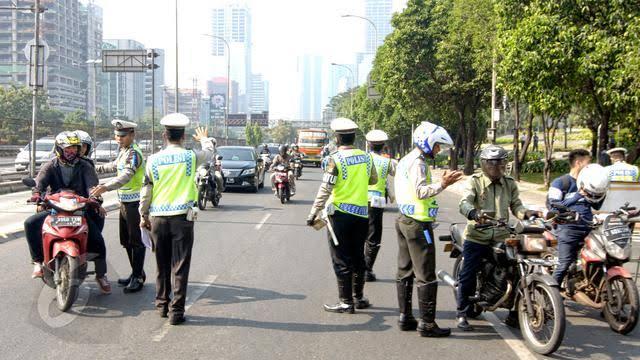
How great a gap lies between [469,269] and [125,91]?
5161 inches

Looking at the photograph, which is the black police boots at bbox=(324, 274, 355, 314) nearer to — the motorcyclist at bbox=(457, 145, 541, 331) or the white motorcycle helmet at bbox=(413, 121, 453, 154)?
the motorcyclist at bbox=(457, 145, 541, 331)

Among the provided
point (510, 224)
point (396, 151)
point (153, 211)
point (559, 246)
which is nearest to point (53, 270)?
point (153, 211)

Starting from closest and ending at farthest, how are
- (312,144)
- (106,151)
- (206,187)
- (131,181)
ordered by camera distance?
(131,181) < (206,187) < (106,151) < (312,144)

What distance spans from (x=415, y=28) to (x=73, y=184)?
2819 centimetres

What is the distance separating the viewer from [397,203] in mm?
6031

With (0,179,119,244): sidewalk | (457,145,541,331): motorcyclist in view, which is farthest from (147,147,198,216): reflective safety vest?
(0,179,119,244): sidewalk

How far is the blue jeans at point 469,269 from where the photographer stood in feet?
19.2

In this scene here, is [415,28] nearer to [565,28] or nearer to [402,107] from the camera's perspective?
[402,107]

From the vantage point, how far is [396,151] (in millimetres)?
76250

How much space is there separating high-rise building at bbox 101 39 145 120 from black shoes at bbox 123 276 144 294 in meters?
118

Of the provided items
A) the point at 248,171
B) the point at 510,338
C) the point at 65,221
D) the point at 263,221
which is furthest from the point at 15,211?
the point at 510,338

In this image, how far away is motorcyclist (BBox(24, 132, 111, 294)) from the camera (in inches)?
261

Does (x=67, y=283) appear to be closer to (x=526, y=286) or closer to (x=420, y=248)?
(x=420, y=248)

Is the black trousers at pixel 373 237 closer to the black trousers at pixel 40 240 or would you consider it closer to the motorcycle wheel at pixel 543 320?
the motorcycle wheel at pixel 543 320
